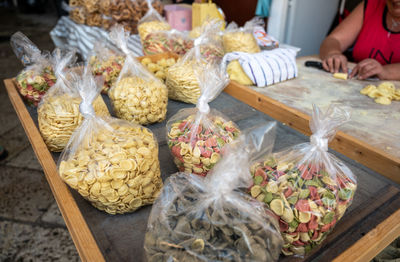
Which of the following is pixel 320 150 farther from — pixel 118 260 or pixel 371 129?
pixel 371 129

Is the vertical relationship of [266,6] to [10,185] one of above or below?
above

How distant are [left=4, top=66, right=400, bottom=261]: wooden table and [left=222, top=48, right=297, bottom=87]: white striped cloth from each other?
24.8 inches

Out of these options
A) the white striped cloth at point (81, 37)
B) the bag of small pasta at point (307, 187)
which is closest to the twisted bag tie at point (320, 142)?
the bag of small pasta at point (307, 187)

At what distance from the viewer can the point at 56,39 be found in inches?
108

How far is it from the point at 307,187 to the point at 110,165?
40 centimetres

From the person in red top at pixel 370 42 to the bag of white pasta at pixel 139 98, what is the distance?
42.0 inches

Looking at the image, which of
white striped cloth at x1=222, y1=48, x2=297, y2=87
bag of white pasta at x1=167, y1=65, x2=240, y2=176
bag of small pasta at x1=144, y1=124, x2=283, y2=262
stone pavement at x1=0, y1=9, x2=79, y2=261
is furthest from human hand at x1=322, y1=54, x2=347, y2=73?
stone pavement at x1=0, y1=9, x2=79, y2=261

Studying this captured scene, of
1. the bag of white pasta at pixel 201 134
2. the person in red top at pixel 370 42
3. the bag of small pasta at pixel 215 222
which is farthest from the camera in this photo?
the person in red top at pixel 370 42

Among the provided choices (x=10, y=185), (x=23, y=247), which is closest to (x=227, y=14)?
(x=10, y=185)

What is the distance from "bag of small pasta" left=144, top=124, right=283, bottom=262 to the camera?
0.43 m

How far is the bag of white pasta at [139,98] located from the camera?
909mm

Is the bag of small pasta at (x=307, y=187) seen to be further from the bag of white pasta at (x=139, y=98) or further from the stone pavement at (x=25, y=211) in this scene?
the stone pavement at (x=25, y=211)

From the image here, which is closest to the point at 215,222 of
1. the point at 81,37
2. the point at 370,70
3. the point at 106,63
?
the point at 106,63

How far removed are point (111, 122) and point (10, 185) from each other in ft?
4.92
